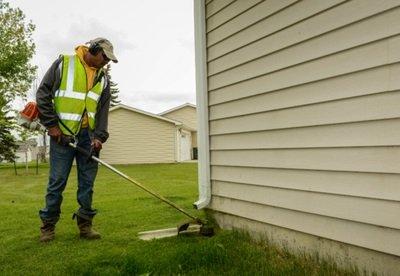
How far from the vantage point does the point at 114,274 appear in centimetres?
355

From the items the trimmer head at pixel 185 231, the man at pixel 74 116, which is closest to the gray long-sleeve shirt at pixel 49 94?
the man at pixel 74 116

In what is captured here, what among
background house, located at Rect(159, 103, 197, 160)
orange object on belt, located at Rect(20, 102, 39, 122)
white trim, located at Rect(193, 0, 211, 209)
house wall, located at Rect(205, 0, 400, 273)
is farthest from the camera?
background house, located at Rect(159, 103, 197, 160)

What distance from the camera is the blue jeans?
4883mm

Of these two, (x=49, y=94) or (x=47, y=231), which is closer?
(x=49, y=94)

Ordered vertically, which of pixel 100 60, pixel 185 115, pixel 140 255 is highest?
pixel 185 115

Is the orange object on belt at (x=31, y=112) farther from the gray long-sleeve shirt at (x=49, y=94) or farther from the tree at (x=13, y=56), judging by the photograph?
the tree at (x=13, y=56)

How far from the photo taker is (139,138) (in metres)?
31.3

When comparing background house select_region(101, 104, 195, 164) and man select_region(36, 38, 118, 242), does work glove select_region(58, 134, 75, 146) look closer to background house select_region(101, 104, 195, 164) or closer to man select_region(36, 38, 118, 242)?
man select_region(36, 38, 118, 242)

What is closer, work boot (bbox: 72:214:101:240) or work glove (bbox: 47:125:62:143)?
work glove (bbox: 47:125:62:143)

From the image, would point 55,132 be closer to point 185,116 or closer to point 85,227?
point 85,227

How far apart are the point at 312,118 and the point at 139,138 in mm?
28101

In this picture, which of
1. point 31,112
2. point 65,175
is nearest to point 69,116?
point 31,112

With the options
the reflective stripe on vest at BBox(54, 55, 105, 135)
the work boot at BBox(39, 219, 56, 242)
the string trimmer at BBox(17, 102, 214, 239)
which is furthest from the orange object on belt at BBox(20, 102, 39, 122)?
the work boot at BBox(39, 219, 56, 242)

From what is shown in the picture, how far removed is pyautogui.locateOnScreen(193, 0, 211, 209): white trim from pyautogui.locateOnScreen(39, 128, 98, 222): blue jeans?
1.22 m
